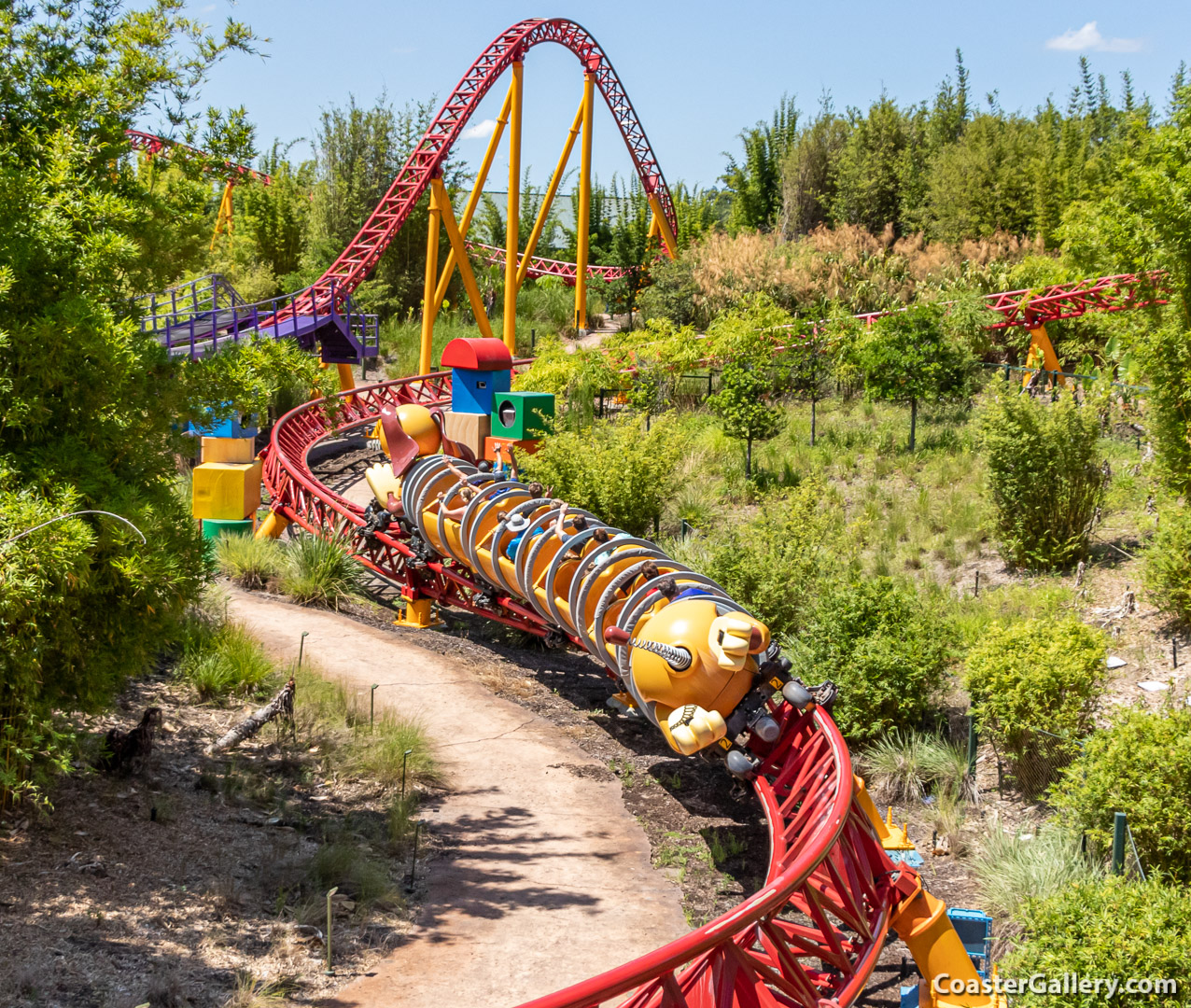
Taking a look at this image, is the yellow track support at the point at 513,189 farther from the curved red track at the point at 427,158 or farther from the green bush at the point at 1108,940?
the green bush at the point at 1108,940

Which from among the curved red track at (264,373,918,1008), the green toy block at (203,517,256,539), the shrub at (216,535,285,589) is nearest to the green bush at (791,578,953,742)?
the curved red track at (264,373,918,1008)

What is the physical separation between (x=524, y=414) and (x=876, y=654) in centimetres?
778

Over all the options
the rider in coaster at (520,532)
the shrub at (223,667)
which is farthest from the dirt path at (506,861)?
the rider in coaster at (520,532)

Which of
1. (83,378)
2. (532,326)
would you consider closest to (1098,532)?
(83,378)

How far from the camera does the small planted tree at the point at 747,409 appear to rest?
52.4ft

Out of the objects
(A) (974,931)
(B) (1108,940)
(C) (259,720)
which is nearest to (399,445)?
(C) (259,720)

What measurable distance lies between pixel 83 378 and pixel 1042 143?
105 ft

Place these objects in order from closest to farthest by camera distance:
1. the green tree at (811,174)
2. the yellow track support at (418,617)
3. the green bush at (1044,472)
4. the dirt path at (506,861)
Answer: the dirt path at (506,861), the green bush at (1044,472), the yellow track support at (418,617), the green tree at (811,174)

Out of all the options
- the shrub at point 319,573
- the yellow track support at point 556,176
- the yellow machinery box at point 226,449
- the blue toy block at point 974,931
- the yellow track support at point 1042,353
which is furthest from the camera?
the yellow track support at point 556,176

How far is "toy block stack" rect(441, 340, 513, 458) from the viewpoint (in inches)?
621

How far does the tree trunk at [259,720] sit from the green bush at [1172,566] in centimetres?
779

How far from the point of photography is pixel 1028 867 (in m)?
6.65

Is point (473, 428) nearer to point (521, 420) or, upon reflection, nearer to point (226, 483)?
point (521, 420)

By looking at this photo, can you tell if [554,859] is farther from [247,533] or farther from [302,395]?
[302,395]
